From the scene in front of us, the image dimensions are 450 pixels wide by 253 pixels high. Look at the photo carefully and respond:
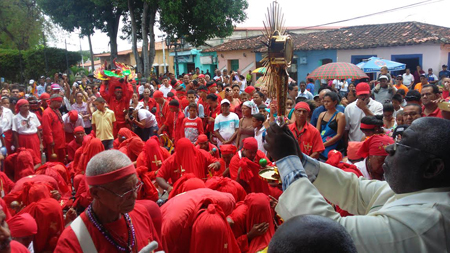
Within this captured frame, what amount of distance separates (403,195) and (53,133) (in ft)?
26.6

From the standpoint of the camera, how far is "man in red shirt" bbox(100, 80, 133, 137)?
349 inches

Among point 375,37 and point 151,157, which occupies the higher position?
point 375,37

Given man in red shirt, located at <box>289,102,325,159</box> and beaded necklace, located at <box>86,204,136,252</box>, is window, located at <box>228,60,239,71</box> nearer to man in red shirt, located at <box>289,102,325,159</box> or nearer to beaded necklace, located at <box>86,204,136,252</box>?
man in red shirt, located at <box>289,102,325,159</box>

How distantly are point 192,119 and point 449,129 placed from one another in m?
6.01

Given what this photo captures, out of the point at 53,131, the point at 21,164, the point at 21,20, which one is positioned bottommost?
the point at 21,164

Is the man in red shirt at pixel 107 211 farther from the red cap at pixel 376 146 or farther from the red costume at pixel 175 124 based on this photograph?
the red costume at pixel 175 124

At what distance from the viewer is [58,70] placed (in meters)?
31.6

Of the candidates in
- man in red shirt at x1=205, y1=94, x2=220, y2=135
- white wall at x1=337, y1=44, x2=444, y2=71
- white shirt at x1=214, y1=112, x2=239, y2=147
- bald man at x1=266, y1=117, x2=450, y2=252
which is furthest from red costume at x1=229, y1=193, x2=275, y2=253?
white wall at x1=337, y1=44, x2=444, y2=71

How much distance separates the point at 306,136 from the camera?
18.3 feet

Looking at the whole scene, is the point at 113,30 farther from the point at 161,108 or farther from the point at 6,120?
the point at 6,120

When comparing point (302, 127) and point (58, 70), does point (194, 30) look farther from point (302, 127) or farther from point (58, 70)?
point (302, 127)

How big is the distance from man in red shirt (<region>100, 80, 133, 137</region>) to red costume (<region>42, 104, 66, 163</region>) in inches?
46.2

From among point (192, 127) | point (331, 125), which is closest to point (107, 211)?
point (331, 125)

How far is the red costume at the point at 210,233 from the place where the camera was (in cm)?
331
